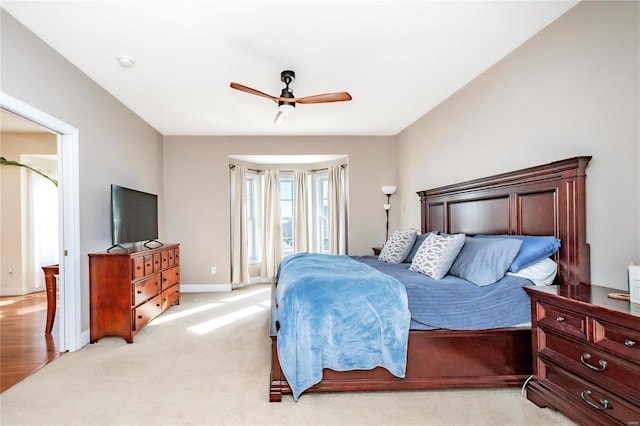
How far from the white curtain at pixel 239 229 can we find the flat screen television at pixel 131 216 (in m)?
1.42

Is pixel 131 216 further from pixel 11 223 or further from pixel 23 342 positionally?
pixel 11 223

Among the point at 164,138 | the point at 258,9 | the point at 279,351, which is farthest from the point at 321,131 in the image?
the point at 279,351

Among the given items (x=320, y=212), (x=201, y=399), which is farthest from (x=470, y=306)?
(x=320, y=212)

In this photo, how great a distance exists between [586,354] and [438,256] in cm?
113

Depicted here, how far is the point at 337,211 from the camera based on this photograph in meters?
5.80

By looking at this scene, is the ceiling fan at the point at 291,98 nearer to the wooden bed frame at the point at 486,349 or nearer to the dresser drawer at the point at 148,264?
the wooden bed frame at the point at 486,349

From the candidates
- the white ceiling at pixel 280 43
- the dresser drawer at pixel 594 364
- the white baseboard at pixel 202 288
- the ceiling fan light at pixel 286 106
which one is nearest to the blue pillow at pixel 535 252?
the dresser drawer at pixel 594 364

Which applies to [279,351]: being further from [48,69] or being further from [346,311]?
[48,69]

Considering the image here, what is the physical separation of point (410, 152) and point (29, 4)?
437cm

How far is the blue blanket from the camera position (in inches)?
79.2

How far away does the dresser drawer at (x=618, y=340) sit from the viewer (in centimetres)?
143

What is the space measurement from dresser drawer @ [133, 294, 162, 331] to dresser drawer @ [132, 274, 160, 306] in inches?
2.5

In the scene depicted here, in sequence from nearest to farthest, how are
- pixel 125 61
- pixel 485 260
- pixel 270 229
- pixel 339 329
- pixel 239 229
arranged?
pixel 339 329 < pixel 485 260 < pixel 125 61 < pixel 239 229 < pixel 270 229

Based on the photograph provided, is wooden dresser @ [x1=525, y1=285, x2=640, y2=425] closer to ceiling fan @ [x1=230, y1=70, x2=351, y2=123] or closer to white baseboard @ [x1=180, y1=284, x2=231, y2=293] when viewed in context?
ceiling fan @ [x1=230, y1=70, x2=351, y2=123]
